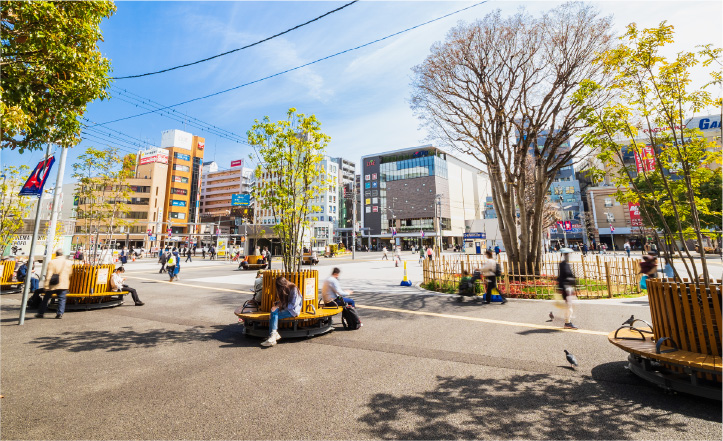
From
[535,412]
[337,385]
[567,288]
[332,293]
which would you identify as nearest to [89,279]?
[332,293]

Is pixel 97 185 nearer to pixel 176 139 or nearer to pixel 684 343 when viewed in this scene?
pixel 684 343

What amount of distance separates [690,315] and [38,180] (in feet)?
41.2

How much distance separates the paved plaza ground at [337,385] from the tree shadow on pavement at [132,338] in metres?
0.04

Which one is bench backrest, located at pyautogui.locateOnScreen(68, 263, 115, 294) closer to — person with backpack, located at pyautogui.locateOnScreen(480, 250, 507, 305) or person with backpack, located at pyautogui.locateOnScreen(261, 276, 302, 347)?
person with backpack, located at pyautogui.locateOnScreen(261, 276, 302, 347)

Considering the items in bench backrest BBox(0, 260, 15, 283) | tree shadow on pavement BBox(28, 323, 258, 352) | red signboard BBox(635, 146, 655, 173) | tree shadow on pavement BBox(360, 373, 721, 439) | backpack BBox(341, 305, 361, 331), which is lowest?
tree shadow on pavement BBox(360, 373, 721, 439)

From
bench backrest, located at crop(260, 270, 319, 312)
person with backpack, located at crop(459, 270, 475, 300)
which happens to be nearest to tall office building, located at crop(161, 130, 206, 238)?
person with backpack, located at crop(459, 270, 475, 300)

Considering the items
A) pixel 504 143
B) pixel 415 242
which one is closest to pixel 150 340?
pixel 504 143

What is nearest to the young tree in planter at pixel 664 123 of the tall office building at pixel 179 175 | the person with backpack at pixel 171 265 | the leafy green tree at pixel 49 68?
the leafy green tree at pixel 49 68

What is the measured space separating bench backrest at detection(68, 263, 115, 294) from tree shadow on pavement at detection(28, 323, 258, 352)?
3.17 meters

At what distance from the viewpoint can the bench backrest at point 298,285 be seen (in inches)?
255

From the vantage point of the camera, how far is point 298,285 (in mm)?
6453

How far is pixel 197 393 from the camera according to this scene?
3.77 metres

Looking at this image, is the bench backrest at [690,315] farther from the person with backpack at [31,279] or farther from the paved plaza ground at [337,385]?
the person with backpack at [31,279]

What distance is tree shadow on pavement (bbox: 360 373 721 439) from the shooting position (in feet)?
9.53
